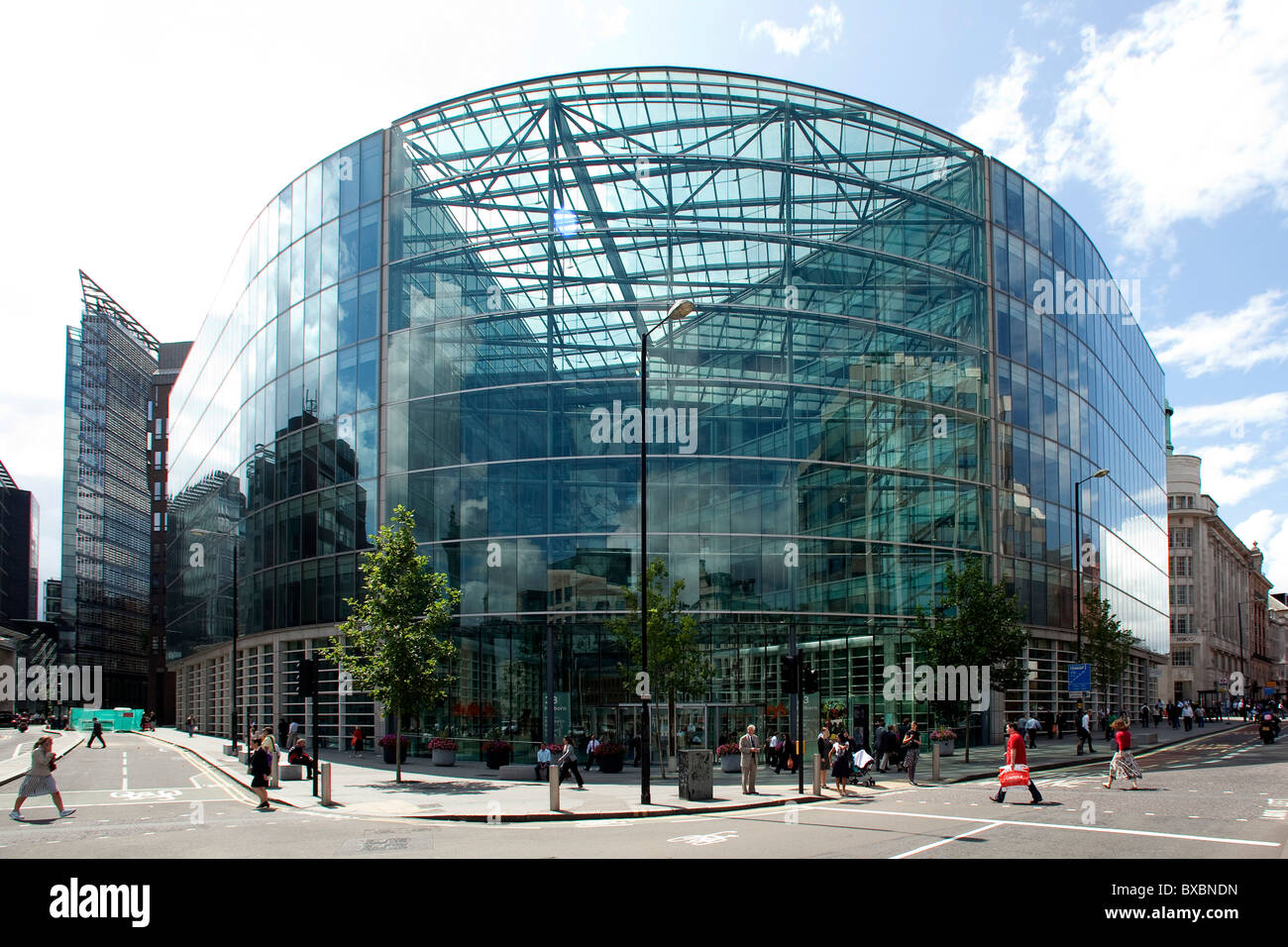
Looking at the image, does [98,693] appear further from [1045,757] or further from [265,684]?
[1045,757]

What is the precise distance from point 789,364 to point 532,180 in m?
12.8

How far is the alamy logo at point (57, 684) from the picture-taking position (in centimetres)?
11665

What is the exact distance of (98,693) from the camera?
11531 centimetres

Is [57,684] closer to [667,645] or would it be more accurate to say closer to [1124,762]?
[667,645]

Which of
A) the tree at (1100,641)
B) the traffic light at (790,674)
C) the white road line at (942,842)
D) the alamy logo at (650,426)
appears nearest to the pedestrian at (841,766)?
the traffic light at (790,674)

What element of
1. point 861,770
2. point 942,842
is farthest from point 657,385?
point 942,842

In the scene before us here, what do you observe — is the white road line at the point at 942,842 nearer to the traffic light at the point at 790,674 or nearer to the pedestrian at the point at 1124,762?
the traffic light at the point at 790,674

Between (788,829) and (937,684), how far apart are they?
2080 cm

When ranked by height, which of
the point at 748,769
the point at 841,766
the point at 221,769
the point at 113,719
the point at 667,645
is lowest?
the point at 113,719

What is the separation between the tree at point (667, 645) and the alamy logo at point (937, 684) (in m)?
8.95

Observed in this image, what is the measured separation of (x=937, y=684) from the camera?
1422 inches
